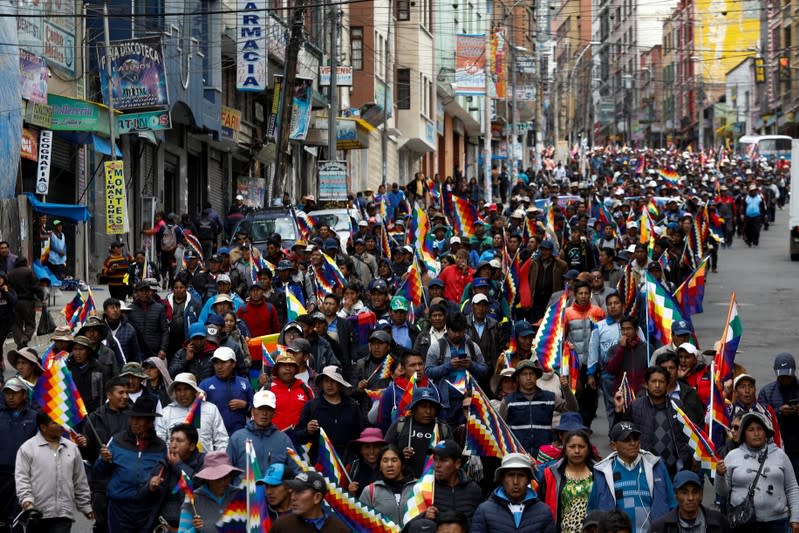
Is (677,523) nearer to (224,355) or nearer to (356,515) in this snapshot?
(356,515)

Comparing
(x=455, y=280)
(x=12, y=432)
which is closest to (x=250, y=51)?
(x=455, y=280)

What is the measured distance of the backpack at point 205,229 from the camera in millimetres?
33094

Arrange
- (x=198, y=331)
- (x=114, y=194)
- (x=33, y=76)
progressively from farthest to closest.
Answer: (x=114, y=194)
(x=33, y=76)
(x=198, y=331)

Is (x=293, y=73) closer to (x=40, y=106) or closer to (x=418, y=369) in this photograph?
(x=40, y=106)

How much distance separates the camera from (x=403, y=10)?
198ft

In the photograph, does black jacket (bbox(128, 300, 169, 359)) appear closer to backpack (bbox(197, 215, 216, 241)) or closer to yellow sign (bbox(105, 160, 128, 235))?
yellow sign (bbox(105, 160, 128, 235))

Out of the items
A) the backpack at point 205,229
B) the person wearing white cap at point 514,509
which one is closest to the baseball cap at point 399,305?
the person wearing white cap at point 514,509

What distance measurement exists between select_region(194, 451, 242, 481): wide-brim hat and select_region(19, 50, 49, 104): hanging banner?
17749 mm

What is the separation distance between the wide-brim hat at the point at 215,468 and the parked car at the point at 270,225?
1838 centimetres

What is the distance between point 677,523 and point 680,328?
5.26 meters

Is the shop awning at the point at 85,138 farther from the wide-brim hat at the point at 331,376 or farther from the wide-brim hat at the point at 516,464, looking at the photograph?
the wide-brim hat at the point at 516,464

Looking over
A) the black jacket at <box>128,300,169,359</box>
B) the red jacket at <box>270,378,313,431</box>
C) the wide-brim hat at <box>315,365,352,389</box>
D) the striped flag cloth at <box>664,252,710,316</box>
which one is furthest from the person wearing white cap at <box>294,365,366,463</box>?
the striped flag cloth at <box>664,252,710,316</box>

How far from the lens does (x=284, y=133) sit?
34.6m

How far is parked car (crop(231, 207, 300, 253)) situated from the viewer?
28.2 m
